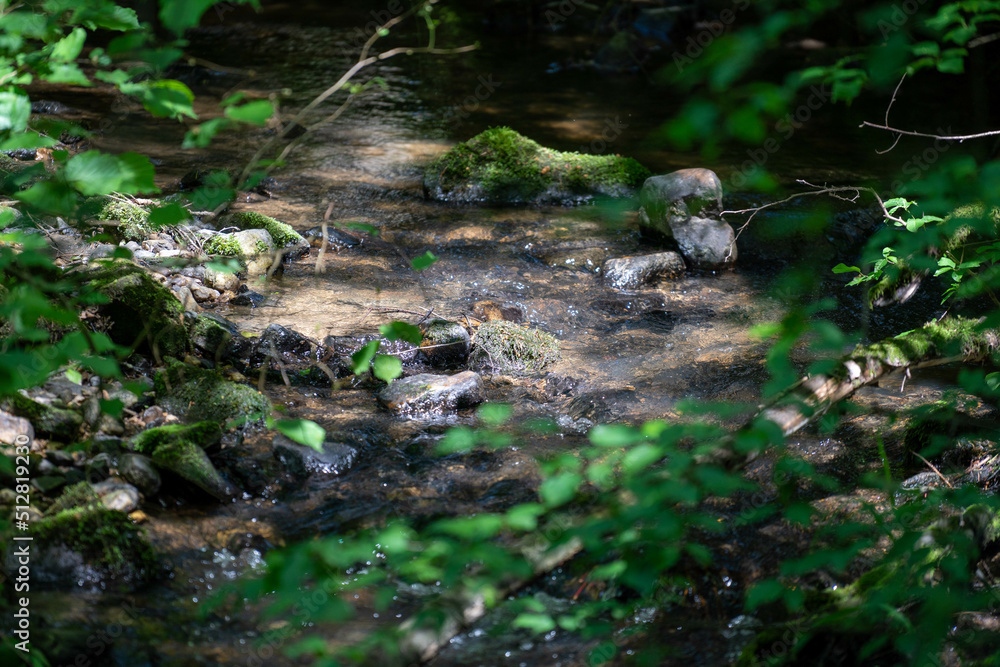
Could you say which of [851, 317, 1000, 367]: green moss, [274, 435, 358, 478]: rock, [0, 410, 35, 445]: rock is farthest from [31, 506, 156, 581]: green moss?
[851, 317, 1000, 367]: green moss

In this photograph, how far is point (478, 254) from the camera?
6.46m

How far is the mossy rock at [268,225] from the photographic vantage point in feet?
20.1

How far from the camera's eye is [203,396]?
151 inches

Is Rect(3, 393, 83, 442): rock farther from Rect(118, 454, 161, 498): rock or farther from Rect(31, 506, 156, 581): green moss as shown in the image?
Rect(31, 506, 156, 581): green moss

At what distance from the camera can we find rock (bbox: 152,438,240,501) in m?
3.17

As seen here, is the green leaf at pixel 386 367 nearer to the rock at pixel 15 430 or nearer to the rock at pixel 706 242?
the rock at pixel 15 430

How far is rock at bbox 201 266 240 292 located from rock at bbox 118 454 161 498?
8.05 feet

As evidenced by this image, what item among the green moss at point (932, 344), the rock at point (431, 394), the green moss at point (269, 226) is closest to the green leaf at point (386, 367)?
the rock at point (431, 394)

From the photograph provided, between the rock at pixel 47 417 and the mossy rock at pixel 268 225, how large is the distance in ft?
10.1

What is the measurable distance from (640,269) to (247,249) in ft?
11.0

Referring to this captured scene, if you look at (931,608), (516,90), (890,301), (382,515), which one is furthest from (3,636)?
(516,90)

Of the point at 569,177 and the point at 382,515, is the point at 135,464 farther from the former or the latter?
the point at 569,177

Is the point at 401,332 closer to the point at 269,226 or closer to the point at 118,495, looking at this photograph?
the point at 118,495

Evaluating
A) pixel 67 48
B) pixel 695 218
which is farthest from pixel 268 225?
pixel 67 48
